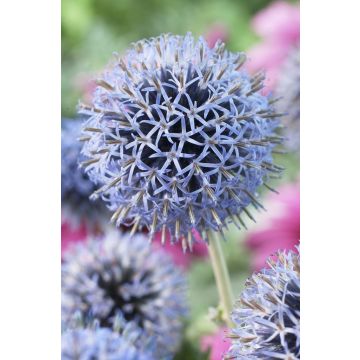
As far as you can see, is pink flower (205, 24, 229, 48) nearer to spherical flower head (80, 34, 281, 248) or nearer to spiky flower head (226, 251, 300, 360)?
spherical flower head (80, 34, 281, 248)

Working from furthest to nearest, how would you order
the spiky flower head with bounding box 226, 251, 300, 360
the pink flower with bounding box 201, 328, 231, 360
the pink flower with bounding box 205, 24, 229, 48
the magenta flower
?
1. the magenta flower
2. the pink flower with bounding box 205, 24, 229, 48
3. the pink flower with bounding box 201, 328, 231, 360
4. the spiky flower head with bounding box 226, 251, 300, 360

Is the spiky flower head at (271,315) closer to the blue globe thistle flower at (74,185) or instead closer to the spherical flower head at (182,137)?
the spherical flower head at (182,137)

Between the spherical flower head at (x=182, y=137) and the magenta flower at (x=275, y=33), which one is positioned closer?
the spherical flower head at (x=182, y=137)

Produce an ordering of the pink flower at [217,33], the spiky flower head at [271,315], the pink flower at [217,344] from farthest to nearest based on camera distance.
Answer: the pink flower at [217,33] < the pink flower at [217,344] < the spiky flower head at [271,315]

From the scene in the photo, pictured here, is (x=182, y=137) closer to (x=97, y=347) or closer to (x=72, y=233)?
(x=97, y=347)

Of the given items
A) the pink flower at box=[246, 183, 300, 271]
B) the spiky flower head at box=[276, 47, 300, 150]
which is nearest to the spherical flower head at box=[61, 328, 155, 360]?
the pink flower at box=[246, 183, 300, 271]

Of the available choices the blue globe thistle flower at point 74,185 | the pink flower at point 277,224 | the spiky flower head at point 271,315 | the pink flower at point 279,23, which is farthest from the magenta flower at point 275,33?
the spiky flower head at point 271,315
